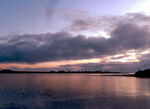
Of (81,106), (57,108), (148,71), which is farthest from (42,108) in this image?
(148,71)

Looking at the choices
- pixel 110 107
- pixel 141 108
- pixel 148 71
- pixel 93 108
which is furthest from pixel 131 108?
pixel 148 71

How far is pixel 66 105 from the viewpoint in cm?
2358

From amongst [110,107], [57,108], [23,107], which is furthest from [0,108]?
[110,107]

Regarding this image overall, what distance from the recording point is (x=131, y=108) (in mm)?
22359

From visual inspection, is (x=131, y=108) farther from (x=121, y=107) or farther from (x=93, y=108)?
(x=93, y=108)

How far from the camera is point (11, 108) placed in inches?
853

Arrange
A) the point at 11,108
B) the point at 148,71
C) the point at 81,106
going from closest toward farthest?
the point at 11,108 → the point at 81,106 → the point at 148,71

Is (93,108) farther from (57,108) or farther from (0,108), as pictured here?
(0,108)

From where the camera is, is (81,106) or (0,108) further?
(81,106)

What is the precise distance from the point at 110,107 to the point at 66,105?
6060 millimetres

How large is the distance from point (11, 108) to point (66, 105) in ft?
23.8

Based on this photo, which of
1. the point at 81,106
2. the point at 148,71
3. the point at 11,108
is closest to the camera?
the point at 11,108

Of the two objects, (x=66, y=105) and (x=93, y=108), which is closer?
(x=93, y=108)

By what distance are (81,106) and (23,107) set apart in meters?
7.76
